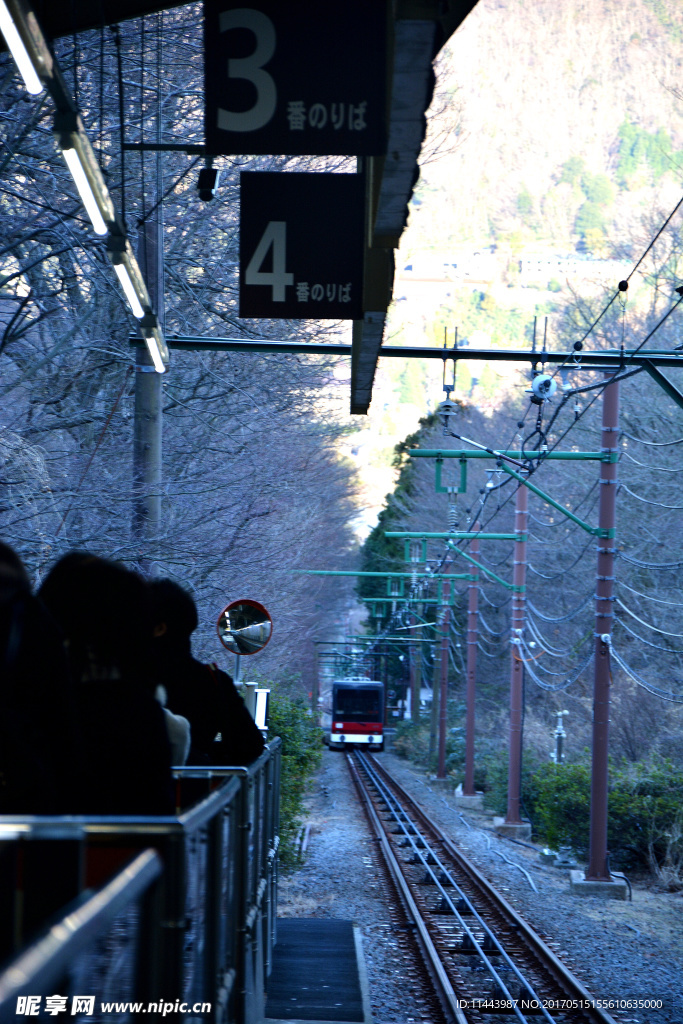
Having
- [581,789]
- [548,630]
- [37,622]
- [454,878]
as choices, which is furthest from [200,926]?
[548,630]

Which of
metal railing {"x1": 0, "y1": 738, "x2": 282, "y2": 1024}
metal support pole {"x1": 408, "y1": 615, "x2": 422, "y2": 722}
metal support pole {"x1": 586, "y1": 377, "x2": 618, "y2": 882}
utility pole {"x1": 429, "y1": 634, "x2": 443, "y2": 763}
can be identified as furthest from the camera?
metal support pole {"x1": 408, "y1": 615, "x2": 422, "y2": 722}

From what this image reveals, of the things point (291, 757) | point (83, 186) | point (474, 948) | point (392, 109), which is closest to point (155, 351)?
point (83, 186)

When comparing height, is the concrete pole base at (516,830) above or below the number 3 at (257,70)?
below

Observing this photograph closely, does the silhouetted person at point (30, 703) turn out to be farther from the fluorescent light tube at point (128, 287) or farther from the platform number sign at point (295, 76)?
the fluorescent light tube at point (128, 287)

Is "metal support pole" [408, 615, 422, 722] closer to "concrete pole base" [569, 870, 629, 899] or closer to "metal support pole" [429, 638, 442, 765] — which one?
"metal support pole" [429, 638, 442, 765]

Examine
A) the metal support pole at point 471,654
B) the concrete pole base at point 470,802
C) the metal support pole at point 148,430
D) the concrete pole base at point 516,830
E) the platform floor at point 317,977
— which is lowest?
the concrete pole base at point 470,802

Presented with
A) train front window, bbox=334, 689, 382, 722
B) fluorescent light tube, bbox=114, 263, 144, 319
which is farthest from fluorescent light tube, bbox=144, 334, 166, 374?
train front window, bbox=334, 689, 382, 722

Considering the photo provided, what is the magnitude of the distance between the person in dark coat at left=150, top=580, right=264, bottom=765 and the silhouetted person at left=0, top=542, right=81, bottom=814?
1.62 meters

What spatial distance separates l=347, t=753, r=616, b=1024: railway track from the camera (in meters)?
10.7

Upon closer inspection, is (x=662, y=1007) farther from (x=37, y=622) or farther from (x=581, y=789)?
(x=581, y=789)

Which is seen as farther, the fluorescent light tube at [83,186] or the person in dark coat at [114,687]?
the fluorescent light tube at [83,186]

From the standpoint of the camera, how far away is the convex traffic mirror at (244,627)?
11.7 m

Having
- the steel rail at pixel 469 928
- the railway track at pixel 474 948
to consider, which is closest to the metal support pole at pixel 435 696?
the steel rail at pixel 469 928

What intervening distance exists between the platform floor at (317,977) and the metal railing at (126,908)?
13.6 feet
